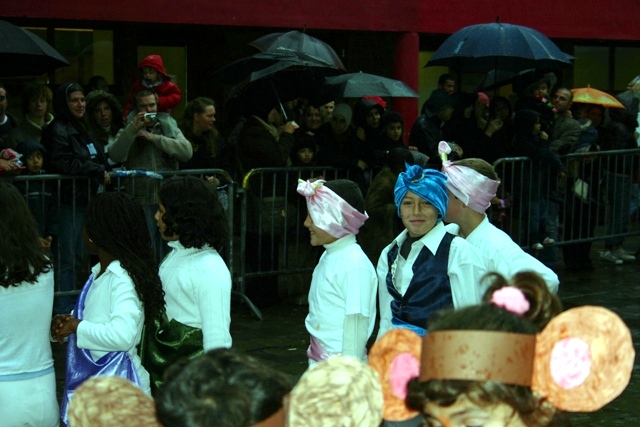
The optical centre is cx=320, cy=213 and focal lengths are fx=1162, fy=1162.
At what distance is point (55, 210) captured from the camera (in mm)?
8914

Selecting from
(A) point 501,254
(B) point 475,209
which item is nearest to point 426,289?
(A) point 501,254

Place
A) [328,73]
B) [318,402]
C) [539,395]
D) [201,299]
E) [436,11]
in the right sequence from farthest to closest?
[436,11], [328,73], [201,299], [539,395], [318,402]

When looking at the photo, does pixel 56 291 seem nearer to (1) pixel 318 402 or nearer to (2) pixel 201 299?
(2) pixel 201 299

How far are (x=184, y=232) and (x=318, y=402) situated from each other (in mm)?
2694

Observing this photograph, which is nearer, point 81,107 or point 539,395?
point 539,395

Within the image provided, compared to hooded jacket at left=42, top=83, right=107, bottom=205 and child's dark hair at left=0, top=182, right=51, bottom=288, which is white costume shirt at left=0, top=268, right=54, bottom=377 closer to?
child's dark hair at left=0, top=182, right=51, bottom=288

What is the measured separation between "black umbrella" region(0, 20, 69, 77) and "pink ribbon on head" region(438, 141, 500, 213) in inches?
170

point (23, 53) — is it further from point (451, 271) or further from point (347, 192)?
point (451, 271)

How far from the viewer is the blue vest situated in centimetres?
509

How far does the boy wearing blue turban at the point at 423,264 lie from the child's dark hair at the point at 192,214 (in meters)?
0.84

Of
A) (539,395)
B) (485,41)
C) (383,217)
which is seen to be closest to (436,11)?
(485,41)

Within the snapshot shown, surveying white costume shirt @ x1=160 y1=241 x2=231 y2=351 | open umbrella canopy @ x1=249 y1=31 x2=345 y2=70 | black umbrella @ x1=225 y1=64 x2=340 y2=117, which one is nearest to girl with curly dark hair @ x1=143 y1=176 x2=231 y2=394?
white costume shirt @ x1=160 y1=241 x2=231 y2=351

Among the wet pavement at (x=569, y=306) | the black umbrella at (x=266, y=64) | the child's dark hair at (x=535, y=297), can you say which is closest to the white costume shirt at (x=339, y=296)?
the wet pavement at (x=569, y=306)

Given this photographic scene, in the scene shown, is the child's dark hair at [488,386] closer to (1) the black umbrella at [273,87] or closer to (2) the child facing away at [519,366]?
(2) the child facing away at [519,366]
